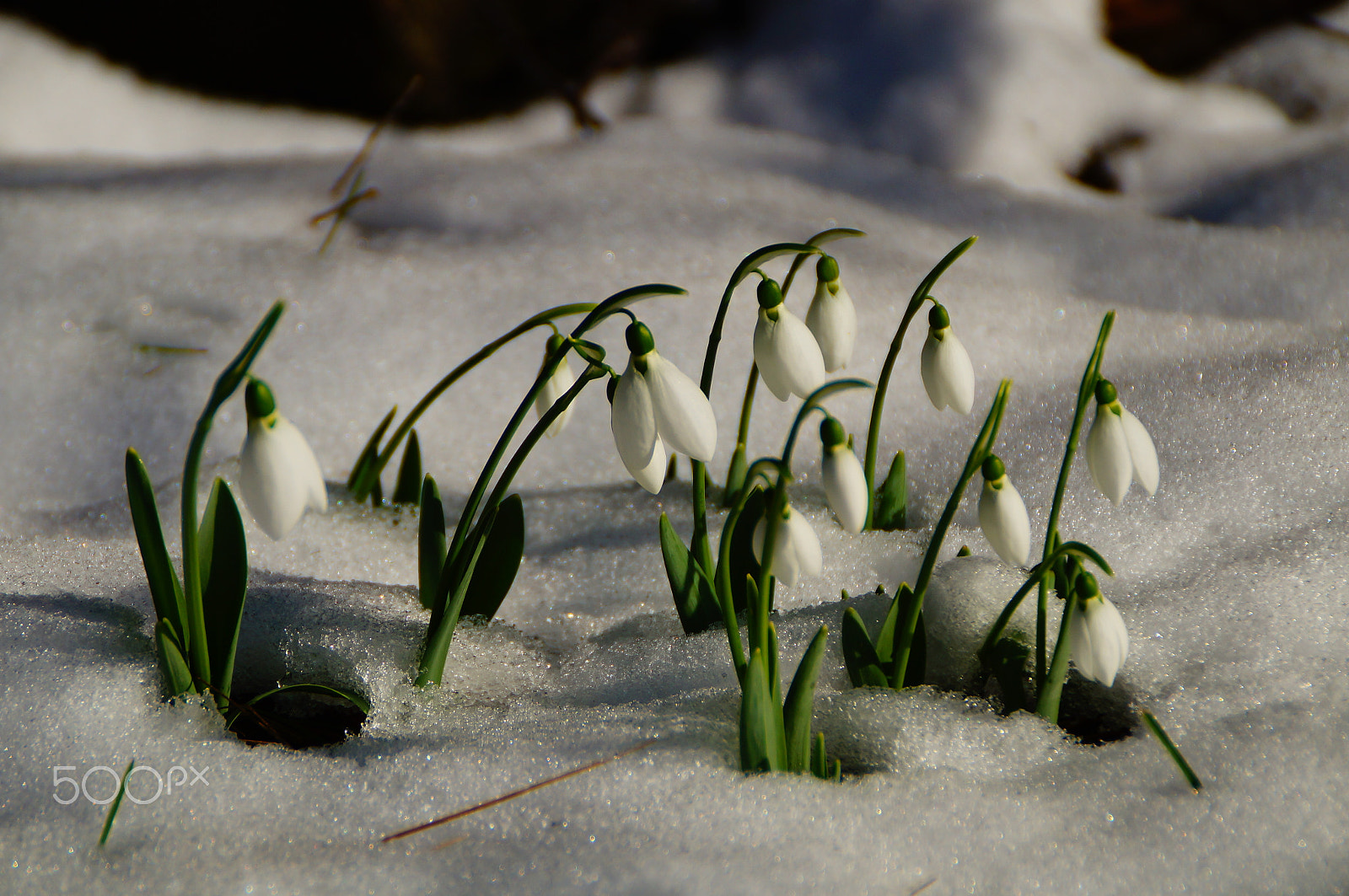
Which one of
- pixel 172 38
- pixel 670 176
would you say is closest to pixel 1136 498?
pixel 670 176

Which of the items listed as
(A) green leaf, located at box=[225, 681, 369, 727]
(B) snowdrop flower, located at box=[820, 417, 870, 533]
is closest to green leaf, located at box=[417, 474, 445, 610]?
(A) green leaf, located at box=[225, 681, 369, 727]

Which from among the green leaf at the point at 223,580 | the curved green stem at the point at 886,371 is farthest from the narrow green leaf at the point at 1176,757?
the green leaf at the point at 223,580

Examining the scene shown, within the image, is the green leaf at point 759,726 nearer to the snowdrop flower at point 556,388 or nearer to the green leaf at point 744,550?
the green leaf at point 744,550

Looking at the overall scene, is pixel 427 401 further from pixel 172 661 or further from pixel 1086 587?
pixel 1086 587

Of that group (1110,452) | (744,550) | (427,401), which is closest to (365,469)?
(427,401)

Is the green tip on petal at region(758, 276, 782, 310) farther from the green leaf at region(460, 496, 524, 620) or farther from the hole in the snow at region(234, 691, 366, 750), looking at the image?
the hole in the snow at region(234, 691, 366, 750)

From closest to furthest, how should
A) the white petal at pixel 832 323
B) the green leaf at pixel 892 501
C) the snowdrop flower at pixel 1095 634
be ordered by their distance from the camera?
the snowdrop flower at pixel 1095 634
the white petal at pixel 832 323
the green leaf at pixel 892 501

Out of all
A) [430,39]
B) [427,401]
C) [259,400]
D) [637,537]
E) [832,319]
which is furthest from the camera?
[430,39]

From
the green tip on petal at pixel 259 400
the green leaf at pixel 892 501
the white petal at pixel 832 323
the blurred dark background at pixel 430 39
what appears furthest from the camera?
the blurred dark background at pixel 430 39
